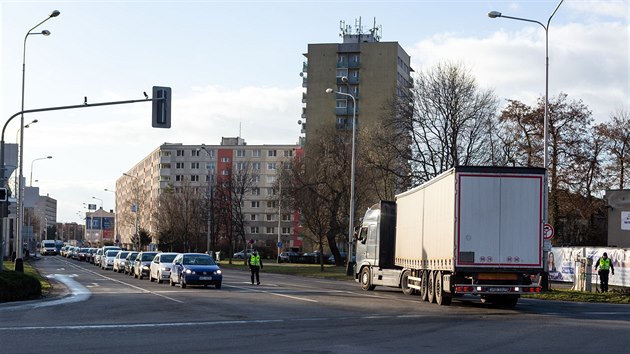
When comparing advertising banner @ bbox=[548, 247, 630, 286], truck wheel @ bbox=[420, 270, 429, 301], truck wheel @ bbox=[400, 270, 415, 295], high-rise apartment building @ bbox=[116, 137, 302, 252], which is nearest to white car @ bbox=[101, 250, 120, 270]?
advertising banner @ bbox=[548, 247, 630, 286]

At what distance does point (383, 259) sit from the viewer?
3275 cm

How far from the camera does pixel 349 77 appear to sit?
383ft

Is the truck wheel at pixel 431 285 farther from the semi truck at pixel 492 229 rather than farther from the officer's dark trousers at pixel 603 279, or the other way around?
the officer's dark trousers at pixel 603 279

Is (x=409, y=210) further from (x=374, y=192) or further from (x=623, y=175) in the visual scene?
(x=623, y=175)

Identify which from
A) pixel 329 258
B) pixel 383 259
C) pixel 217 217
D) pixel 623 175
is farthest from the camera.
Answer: pixel 329 258

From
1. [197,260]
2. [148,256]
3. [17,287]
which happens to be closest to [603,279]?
[197,260]

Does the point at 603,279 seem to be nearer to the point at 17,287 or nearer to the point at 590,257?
the point at 590,257

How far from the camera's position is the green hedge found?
2536 cm

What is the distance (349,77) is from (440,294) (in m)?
93.7

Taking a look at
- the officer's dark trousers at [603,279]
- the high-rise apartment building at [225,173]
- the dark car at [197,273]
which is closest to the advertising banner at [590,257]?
the officer's dark trousers at [603,279]

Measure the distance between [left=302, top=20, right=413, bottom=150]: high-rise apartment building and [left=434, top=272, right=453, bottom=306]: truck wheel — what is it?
88934 millimetres

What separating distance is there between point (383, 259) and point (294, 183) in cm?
3228

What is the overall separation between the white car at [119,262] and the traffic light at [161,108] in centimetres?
2967

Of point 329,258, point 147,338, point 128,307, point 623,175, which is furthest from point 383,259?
point 329,258
